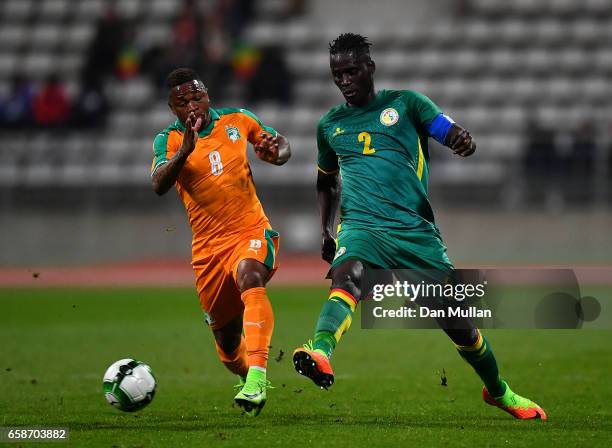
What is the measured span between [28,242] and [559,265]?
911 centimetres

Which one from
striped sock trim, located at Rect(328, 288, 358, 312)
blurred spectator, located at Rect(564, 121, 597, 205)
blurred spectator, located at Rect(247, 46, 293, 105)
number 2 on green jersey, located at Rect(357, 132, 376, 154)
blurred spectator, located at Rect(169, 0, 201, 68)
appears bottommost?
blurred spectator, located at Rect(564, 121, 597, 205)

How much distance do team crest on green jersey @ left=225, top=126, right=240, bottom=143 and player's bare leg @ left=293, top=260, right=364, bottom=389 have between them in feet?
4.68

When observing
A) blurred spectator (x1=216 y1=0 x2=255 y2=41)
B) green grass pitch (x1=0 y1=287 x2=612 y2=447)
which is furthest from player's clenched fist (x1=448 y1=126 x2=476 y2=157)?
blurred spectator (x1=216 y1=0 x2=255 y2=41)

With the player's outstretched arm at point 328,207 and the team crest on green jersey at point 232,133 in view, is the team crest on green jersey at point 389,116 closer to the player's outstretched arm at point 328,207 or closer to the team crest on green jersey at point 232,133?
the player's outstretched arm at point 328,207

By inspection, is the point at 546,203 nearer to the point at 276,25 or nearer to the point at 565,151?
the point at 565,151

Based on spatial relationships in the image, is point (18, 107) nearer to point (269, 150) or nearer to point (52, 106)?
point (52, 106)

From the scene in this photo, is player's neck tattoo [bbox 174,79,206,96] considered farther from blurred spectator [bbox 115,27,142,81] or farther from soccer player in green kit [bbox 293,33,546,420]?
blurred spectator [bbox 115,27,142,81]

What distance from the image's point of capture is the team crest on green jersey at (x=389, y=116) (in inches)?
259

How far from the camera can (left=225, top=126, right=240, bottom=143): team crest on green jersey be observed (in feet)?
23.6

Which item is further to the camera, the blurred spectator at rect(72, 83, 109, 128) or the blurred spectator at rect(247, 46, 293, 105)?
the blurred spectator at rect(247, 46, 293, 105)

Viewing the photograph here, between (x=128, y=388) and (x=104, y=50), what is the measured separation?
16.4 m

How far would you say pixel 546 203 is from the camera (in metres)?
18.3

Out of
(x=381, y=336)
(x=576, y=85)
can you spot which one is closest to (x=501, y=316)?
(x=381, y=336)

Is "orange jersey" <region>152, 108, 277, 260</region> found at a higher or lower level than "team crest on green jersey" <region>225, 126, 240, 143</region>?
lower
